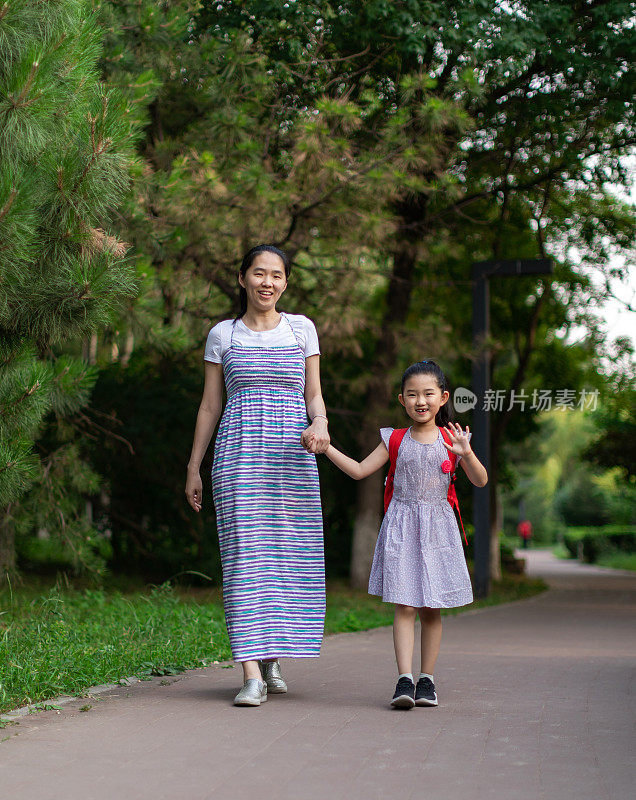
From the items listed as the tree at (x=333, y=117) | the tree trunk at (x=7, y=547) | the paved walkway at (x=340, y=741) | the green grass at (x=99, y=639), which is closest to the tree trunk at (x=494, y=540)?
the tree at (x=333, y=117)

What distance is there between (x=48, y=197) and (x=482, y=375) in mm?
10025

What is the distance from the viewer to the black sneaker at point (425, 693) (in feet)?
17.1

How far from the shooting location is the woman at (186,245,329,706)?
5305 millimetres

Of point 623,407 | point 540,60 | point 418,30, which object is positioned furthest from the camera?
point 623,407

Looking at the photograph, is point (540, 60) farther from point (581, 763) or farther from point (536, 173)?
point (581, 763)

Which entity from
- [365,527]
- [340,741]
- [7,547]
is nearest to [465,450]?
[340,741]

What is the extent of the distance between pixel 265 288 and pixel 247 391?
52cm

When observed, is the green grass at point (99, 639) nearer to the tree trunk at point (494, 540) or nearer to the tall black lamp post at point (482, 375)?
the tall black lamp post at point (482, 375)

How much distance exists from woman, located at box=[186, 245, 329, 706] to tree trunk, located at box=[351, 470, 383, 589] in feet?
35.5

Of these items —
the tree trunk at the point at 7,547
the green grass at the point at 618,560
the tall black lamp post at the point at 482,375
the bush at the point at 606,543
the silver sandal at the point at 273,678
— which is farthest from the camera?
the bush at the point at 606,543

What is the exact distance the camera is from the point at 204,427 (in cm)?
554

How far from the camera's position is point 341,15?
11344 millimetres

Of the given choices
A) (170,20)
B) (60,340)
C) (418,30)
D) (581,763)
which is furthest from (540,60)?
(581,763)

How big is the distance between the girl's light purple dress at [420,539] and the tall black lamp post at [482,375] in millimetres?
10018
